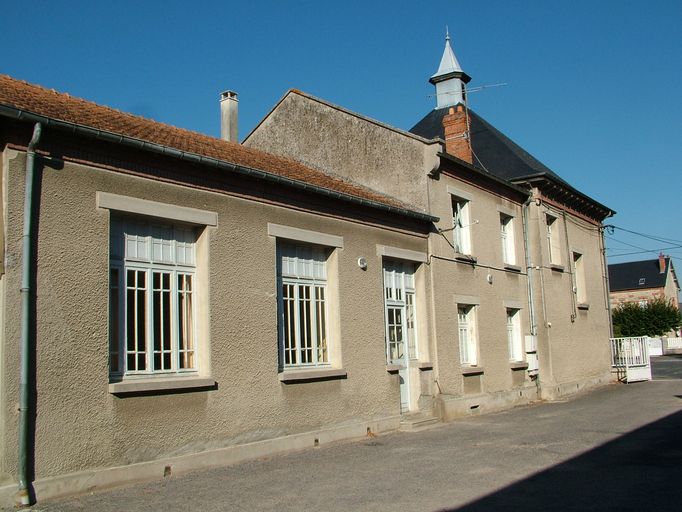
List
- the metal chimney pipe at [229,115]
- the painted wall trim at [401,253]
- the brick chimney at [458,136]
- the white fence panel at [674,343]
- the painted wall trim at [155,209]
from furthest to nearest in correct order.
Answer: the white fence panel at [674,343], the brick chimney at [458,136], the metal chimney pipe at [229,115], the painted wall trim at [401,253], the painted wall trim at [155,209]

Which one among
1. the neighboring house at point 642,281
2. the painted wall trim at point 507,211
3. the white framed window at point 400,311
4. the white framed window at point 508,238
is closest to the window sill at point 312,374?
the white framed window at point 400,311

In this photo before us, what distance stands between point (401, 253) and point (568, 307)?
9.40 meters

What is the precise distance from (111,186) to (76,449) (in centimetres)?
322

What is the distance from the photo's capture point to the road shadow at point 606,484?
6984mm

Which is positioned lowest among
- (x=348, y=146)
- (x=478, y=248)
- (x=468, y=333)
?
(x=468, y=333)

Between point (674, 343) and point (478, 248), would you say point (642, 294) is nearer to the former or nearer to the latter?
point (674, 343)

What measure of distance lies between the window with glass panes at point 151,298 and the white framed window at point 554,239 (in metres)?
14.1

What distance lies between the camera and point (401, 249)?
1425 centimetres

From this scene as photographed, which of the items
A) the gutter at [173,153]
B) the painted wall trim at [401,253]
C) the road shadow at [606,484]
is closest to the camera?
the road shadow at [606,484]

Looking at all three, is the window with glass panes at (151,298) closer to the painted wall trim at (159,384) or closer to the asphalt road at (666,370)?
the painted wall trim at (159,384)

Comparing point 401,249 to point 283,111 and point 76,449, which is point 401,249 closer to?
point 283,111

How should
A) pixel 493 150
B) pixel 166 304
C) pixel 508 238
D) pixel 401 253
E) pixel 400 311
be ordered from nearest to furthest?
1. pixel 166 304
2. pixel 401 253
3. pixel 400 311
4. pixel 508 238
5. pixel 493 150

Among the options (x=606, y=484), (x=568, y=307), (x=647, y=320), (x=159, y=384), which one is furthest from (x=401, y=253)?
(x=647, y=320)

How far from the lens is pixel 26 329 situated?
7.70 meters
